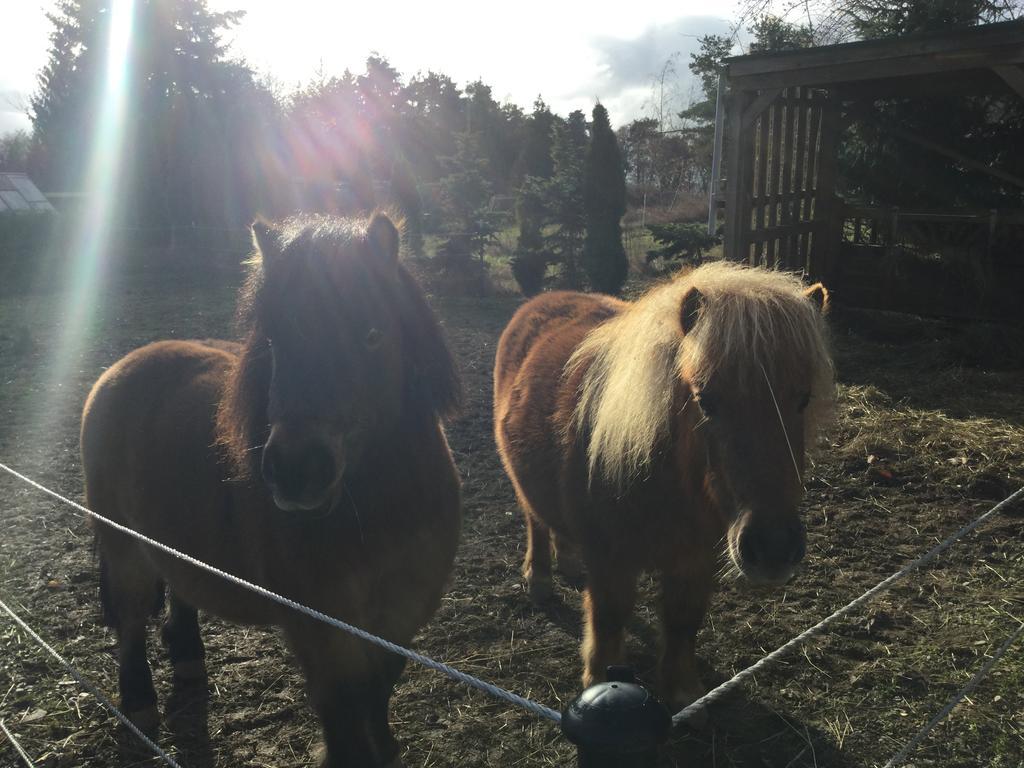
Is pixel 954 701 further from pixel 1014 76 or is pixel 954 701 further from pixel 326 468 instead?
pixel 1014 76

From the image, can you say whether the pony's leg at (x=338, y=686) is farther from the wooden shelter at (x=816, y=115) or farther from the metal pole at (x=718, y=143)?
the metal pole at (x=718, y=143)

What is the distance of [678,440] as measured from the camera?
234cm

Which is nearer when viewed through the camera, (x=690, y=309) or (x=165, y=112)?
(x=690, y=309)

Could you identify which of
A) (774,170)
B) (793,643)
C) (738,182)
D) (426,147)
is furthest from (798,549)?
(426,147)

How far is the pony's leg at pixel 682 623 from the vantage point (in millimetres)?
2686

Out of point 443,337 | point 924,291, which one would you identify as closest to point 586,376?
point 443,337

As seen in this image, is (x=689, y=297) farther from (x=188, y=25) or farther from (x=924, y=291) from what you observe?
(x=188, y=25)

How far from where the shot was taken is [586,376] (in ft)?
9.61

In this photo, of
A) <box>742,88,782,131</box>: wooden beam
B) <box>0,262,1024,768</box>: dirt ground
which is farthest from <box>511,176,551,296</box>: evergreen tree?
<box>0,262,1024,768</box>: dirt ground

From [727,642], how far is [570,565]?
101 cm

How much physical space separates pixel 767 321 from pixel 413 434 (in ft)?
3.87

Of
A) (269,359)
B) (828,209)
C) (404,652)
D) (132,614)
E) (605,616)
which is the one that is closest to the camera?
(404,652)

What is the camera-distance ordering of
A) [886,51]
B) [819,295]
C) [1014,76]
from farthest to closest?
[886,51], [1014,76], [819,295]

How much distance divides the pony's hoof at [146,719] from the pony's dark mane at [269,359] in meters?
1.37
